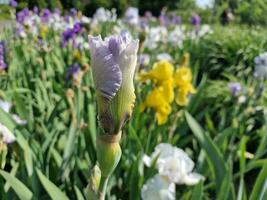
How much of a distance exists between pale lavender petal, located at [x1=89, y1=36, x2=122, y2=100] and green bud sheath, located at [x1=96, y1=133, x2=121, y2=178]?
69 millimetres

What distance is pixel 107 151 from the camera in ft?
2.11

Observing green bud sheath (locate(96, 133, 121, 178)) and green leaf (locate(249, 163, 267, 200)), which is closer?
green bud sheath (locate(96, 133, 121, 178))

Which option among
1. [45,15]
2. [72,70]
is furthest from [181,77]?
[45,15]

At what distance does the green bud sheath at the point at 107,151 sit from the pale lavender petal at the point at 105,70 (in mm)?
69

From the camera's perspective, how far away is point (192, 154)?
8.18 feet

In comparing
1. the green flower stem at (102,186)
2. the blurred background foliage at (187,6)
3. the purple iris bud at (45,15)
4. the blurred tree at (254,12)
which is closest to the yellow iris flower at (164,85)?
the green flower stem at (102,186)

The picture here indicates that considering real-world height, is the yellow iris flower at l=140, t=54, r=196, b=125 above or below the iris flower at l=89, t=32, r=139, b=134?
below

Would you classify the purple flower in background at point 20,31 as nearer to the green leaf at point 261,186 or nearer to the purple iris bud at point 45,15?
the purple iris bud at point 45,15

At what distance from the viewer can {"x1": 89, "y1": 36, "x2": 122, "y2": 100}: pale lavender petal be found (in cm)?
59

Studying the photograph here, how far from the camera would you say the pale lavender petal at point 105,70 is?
59 centimetres

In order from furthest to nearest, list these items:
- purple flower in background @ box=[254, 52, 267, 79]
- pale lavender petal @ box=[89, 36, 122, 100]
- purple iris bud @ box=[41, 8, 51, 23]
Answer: purple iris bud @ box=[41, 8, 51, 23]
purple flower in background @ box=[254, 52, 267, 79]
pale lavender petal @ box=[89, 36, 122, 100]

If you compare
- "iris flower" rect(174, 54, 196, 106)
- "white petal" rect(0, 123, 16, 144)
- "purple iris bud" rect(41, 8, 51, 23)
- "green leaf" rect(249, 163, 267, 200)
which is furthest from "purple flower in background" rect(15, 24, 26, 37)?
"green leaf" rect(249, 163, 267, 200)

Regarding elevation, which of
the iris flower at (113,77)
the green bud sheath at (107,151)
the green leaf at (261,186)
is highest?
the iris flower at (113,77)

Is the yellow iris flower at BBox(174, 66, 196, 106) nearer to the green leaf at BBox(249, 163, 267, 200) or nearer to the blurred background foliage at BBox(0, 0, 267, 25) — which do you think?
the green leaf at BBox(249, 163, 267, 200)
